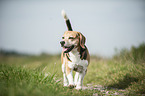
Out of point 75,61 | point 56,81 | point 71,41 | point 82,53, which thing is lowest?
point 56,81

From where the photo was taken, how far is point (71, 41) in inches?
157

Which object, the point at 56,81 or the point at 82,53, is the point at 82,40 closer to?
the point at 82,53

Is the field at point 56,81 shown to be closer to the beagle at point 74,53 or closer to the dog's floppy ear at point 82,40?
the beagle at point 74,53

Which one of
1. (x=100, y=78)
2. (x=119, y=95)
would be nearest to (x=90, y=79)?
Answer: (x=100, y=78)

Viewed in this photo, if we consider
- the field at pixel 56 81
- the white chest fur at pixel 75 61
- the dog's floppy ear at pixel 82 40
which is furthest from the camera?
the white chest fur at pixel 75 61

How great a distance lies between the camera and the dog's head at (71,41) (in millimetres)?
3911

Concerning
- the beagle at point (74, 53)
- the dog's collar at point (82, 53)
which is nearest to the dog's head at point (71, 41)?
the beagle at point (74, 53)

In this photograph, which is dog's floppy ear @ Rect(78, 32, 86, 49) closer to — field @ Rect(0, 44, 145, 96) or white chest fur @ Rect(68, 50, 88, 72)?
white chest fur @ Rect(68, 50, 88, 72)

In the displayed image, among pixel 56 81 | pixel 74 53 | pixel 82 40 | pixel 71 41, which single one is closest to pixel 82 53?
pixel 74 53

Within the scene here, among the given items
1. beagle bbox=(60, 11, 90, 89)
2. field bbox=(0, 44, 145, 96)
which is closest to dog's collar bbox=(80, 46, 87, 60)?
beagle bbox=(60, 11, 90, 89)

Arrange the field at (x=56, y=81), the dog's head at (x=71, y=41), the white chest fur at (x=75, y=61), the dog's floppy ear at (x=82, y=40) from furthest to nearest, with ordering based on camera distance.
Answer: the white chest fur at (x=75, y=61) < the dog's floppy ear at (x=82, y=40) < the dog's head at (x=71, y=41) < the field at (x=56, y=81)

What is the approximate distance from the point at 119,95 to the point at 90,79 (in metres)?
2.82

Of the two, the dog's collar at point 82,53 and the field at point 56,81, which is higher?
the dog's collar at point 82,53

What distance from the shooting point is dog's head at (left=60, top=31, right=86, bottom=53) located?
154 inches
